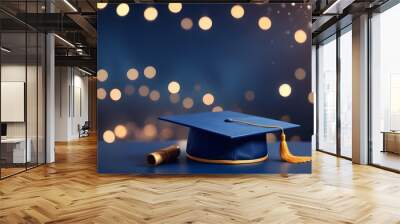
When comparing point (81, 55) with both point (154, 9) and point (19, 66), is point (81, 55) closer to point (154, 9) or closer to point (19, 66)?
Result: point (19, 66)

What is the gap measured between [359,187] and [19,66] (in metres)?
4.86

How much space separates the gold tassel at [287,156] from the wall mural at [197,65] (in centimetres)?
20

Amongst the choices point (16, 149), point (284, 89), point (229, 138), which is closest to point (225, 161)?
point (229, 138)

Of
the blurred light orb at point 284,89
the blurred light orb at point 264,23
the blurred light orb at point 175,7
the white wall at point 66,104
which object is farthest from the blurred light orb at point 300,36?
the white wall at point 66,104

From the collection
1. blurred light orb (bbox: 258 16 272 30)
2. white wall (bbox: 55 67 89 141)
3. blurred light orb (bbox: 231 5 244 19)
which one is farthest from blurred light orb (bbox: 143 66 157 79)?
white wall (bbox: 55 67 89 141)

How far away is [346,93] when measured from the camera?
279 inches

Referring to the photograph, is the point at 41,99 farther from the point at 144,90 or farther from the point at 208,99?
the point at 208,99

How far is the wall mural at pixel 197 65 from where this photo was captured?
16.3ft

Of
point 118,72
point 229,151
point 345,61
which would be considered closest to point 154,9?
point 118,72

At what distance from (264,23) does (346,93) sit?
2.97 meters

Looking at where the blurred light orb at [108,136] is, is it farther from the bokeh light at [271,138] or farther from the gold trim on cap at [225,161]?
the bokeh light at [271,138]

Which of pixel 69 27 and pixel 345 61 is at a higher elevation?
pixel 69 27

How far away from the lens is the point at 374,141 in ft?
20.2

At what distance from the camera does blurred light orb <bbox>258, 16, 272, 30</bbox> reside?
4988mm
